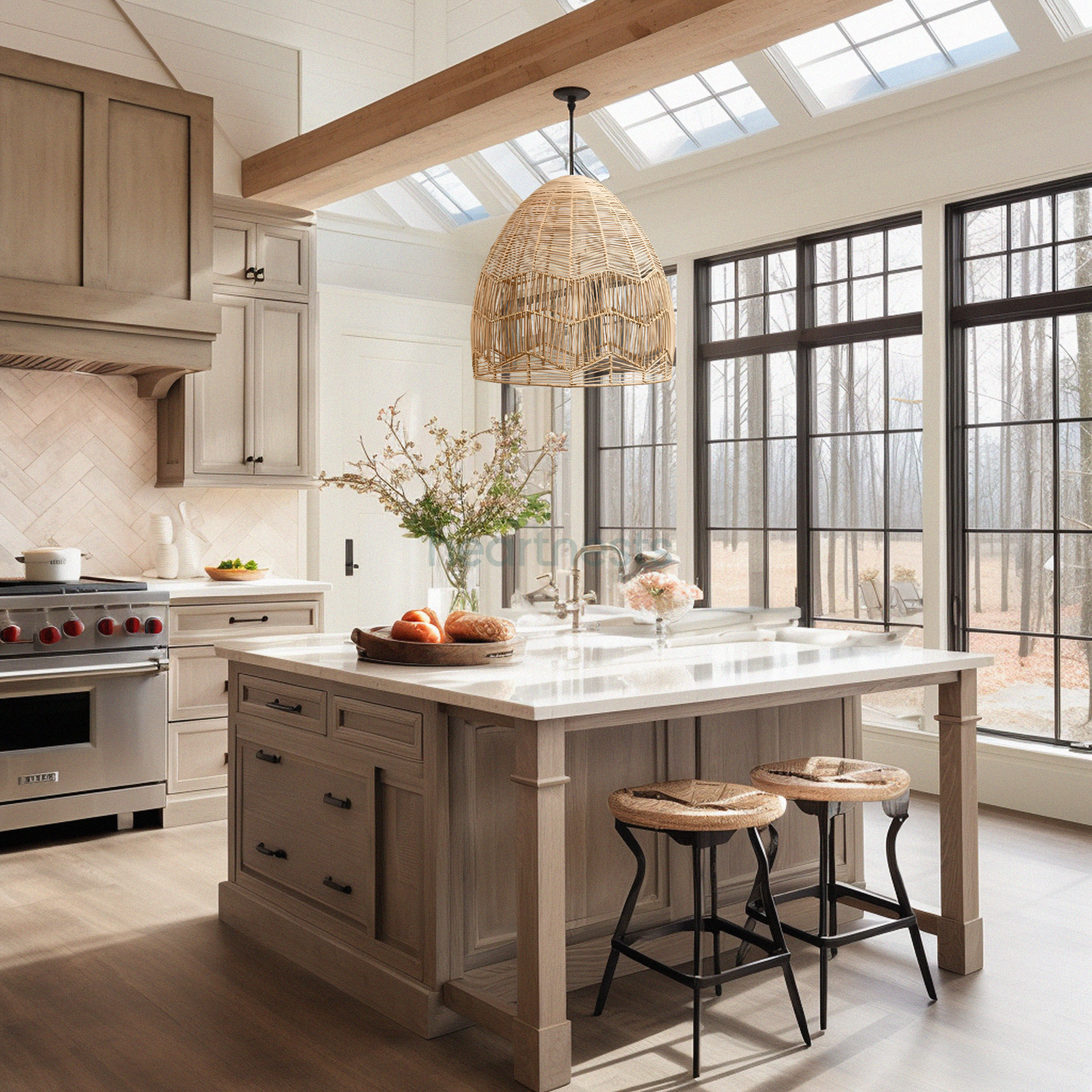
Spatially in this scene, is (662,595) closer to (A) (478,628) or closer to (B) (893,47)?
(A) (478,628)

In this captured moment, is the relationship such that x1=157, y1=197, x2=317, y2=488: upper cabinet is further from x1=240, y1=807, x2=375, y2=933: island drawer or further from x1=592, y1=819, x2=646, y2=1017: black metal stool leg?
x1=592, y1=819, x2=646, y2=1017: black metal stool leg

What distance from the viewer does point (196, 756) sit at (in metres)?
4.84

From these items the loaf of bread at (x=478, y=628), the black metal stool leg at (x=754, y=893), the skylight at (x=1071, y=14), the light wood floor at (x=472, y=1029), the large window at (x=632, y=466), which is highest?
the skylight at (x=1071, y=14)

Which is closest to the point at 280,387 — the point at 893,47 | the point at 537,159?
the point at 537,159

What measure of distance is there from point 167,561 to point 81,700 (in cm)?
92

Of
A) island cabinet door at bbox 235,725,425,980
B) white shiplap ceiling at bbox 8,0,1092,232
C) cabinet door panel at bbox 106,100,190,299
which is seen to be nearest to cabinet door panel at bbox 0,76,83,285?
cabinet door panel at bbox 106,100,190,299

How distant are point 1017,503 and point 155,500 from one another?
392 centimetres

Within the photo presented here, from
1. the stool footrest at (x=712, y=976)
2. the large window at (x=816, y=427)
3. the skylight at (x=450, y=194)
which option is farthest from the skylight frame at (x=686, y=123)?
the stool footrest at (x=712, y=976)

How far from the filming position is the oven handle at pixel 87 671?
14.2 feet

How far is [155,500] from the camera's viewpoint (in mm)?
5469

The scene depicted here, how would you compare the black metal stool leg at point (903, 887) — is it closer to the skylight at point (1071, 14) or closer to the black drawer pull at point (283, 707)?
the black drawer pull at point (283, 707)

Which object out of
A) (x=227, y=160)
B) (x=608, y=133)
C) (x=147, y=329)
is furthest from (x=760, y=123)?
(x=147, y=329)

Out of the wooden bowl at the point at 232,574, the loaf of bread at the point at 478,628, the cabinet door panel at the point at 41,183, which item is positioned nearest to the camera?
the loaf of bread at the point at 478,628

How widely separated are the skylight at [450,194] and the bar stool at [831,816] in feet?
16.5
